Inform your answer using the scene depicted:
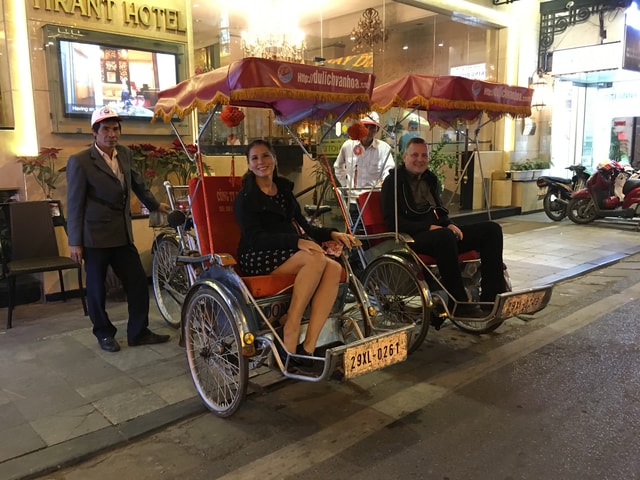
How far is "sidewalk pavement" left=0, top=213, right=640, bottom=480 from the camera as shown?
3.16m

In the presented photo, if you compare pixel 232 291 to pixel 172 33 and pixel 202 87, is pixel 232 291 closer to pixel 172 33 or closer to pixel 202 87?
pixel 202 87

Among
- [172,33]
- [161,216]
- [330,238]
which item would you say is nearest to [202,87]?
[330,238]

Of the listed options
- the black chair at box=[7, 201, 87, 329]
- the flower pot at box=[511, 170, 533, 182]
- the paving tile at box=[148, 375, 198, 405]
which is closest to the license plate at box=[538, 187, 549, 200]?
the flower pot at box=[511, 170, 533, 182]

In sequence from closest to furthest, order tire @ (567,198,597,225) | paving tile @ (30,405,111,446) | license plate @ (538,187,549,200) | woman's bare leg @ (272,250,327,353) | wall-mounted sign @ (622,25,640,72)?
1. paving tile @ (30,405,111,446)
2. woman's bare leg @ (272,250,327,353)
3. tire @ (567,198,597,225)
4. wall-mounted sign @ (622,25,640,72)
5. license plate @ (538,187,549,200)

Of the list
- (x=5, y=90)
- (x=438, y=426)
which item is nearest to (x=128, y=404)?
(x=438, y=426)

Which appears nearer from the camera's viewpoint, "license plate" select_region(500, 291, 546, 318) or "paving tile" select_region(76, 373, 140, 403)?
"paving tile" select_region(76, 373, 140, 403)

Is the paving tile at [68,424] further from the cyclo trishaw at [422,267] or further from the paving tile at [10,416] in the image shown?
the cyclo trishaw at [422,267]

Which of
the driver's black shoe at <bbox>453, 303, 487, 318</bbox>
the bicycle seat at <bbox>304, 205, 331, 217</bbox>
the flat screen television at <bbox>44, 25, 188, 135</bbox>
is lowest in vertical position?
the driver's black shoe at <bbox>453, 303, 487, 318</bbox>

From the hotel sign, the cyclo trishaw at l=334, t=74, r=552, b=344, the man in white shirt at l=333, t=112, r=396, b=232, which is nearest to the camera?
the cyclo trishaw at l=334, t=74, r=552, b=344

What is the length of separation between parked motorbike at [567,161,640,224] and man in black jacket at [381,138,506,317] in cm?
751

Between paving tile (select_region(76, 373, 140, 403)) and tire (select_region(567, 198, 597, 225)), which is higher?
tire (select_region(567, 198, 597, 225))

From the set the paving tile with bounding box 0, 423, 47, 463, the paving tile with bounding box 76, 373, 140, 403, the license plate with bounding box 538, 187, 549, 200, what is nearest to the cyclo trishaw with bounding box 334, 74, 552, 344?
the paving tile with bounding box 76, 373, 140, 403

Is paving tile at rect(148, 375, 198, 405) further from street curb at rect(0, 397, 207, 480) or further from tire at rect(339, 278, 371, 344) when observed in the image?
tire at rect(339, 278, 371, 344)

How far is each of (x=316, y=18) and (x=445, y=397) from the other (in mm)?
8903
